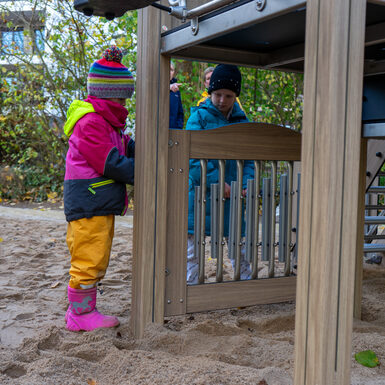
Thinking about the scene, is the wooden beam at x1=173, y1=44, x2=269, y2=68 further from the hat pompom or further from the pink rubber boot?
the pink rubber boot

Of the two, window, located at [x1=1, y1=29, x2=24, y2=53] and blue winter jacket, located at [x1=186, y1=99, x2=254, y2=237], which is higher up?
window, located at [x1=1, y1=29, x2=24, y2=53]

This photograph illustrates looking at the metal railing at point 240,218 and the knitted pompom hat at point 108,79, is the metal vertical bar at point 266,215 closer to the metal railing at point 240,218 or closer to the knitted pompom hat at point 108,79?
A: the metal railing at point 240,218

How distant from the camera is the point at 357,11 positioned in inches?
58.3

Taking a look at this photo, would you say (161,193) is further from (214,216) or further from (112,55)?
(112,55)

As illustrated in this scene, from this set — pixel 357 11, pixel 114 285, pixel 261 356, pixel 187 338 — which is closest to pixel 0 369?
pixel 187 338

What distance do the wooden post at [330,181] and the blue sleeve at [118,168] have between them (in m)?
1.24

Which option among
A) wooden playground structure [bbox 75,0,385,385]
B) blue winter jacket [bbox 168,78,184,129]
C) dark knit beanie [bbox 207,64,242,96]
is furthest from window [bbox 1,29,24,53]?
wooden playground structure [bbox 75,0,385,385]

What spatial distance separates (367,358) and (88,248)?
1378mm

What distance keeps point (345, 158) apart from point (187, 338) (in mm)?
1306

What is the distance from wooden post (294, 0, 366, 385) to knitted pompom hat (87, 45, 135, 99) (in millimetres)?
1368

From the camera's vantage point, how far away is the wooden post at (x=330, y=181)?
1.47m

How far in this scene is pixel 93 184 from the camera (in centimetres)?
260

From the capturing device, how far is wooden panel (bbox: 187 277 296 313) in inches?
107

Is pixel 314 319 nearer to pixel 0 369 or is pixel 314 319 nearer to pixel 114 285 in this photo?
pixel 0 369
